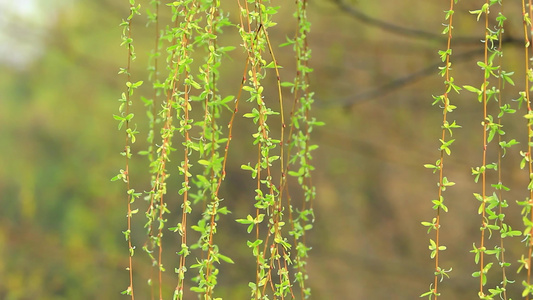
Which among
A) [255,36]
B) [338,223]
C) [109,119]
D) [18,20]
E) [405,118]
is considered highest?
[18,20]

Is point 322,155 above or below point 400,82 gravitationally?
above

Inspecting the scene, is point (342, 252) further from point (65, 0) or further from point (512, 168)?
point (65, 0)

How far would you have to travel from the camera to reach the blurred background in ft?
10.4

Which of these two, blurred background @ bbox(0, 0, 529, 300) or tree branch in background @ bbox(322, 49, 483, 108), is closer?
tree branch in background @ bbox(322, 49, 483, 108)

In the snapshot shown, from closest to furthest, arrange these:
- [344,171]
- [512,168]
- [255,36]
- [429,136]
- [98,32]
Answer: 1. [255,36]
2. [512,168]
3. [429,136]
4. [344,171]
5. [98,32]

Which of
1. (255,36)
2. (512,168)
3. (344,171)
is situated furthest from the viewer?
(344,171)

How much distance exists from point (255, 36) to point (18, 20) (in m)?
3.54

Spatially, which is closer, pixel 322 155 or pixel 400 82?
pixel 400 82

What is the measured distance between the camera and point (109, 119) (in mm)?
4402

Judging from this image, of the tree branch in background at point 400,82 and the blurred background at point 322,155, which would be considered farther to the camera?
the blurred background at point 322,155

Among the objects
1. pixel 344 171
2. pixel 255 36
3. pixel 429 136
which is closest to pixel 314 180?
pixel 344 171

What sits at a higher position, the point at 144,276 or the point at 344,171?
the point at 344,171

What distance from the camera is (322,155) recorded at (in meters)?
3.81

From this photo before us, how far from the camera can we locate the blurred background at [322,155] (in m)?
3.18
